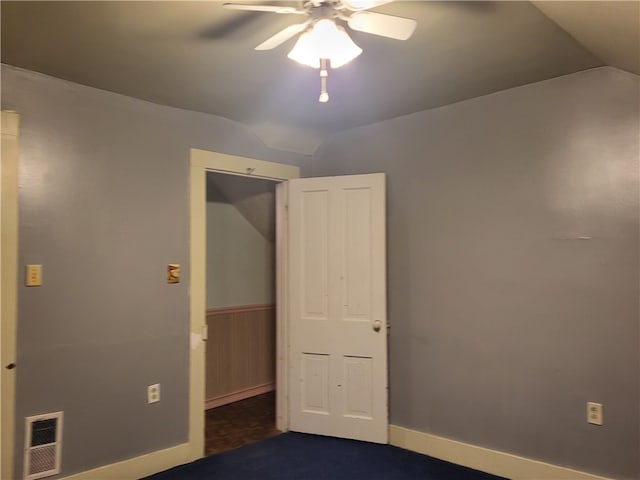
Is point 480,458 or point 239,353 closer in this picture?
point 480,458

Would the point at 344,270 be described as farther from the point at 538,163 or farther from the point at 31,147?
the point at 31,147

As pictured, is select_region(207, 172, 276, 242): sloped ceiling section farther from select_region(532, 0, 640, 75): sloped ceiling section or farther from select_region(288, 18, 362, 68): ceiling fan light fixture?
select_region(532, 0, 640, 75): sloped ceiling section

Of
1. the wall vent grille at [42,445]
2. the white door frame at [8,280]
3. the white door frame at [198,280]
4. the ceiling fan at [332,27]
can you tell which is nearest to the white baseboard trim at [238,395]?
the white door frame at [198,280]

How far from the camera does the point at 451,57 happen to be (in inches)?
101

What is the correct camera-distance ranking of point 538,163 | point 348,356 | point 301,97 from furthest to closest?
point 348,356 → point 301,97 → point 538,163

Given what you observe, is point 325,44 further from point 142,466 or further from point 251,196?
point 251,196

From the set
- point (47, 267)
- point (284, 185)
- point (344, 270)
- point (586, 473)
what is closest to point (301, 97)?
point (284, 185)

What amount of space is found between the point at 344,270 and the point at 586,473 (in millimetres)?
1915

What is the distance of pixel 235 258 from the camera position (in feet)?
16.4

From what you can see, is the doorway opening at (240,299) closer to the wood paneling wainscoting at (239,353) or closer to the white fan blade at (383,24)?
the wood paneling wainscoting at (239,353)

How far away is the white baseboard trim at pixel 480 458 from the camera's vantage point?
285 centimetres

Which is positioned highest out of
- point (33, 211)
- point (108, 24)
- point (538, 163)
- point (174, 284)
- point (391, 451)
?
point (108, 24)

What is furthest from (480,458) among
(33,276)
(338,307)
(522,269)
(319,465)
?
(33,276)

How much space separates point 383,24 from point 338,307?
2.25m
